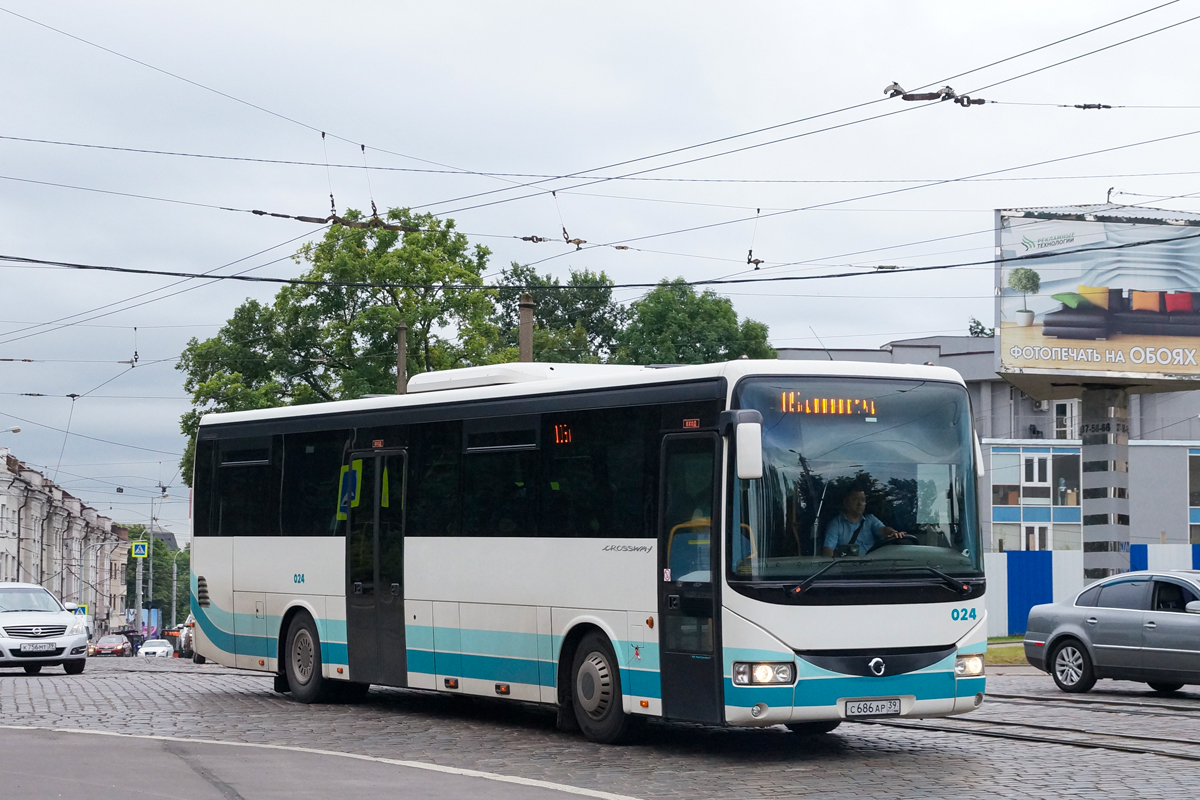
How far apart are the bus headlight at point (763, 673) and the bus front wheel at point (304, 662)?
678cm

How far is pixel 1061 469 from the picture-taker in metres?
71.9

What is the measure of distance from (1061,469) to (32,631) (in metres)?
54.1

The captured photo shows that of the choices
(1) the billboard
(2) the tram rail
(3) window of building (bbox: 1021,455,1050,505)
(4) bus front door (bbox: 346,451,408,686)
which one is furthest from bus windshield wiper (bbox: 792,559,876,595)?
(3) window of building (bbox: 1021,455,1050,505)

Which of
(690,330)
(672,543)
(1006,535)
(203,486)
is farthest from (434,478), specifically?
(1006,535)

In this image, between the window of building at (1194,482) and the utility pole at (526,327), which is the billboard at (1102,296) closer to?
the utility pole at (526,327)

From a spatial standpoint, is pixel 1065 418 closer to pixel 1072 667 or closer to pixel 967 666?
pixel 1072 667

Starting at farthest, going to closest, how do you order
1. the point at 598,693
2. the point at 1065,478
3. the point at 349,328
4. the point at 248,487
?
the point at 1065,478 → the point at 349,328 → the point at 248,487 → the point at 598,693

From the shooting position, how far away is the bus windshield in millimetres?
11805

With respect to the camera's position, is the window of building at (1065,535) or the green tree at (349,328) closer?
the green tree at (349,328)

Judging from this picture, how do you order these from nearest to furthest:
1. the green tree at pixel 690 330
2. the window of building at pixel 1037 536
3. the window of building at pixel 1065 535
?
1. the green tree at pixel 690 330
2. the window of building at pixel 1037 536
3. the window of building at pixel 1065 535

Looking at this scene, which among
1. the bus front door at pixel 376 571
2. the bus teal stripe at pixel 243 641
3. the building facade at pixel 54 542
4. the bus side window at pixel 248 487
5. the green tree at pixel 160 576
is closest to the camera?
the bus front door at pixel 376 571

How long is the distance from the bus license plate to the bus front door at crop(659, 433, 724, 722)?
0.95 m

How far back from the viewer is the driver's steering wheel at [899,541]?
1202 cm

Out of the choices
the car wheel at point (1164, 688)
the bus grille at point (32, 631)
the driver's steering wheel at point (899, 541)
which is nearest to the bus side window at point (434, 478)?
the driver's steering wheel at point (899, 541)
